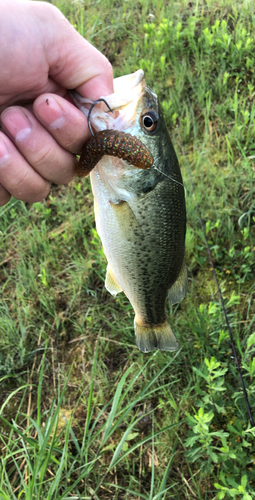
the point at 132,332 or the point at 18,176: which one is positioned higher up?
the point at 18,176

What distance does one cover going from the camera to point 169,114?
11.1 ft

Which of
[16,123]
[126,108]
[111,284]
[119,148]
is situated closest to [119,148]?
[119,148]

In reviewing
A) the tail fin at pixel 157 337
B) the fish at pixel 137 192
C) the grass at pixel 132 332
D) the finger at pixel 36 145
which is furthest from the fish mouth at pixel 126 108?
the grass at pixel 132 332

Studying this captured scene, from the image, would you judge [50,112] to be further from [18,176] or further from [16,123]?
[18,176]

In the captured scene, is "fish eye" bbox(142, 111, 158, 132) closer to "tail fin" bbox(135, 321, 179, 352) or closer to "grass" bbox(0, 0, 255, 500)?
"tail fin" bbox(135, 321, 179, 352)

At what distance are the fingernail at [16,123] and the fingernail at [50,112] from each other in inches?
3.4

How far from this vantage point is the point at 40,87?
172 cm

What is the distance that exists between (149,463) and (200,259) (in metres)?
1.45

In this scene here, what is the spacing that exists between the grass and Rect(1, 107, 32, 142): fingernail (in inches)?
47.0

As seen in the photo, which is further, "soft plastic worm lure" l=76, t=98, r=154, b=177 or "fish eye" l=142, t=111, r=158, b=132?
"fish eye" l=142, t=111, r=158, b=132

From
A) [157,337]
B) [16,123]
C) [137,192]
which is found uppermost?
[16,123]

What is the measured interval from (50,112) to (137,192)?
1.68 feet

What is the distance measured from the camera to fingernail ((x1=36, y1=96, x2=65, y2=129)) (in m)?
1.49

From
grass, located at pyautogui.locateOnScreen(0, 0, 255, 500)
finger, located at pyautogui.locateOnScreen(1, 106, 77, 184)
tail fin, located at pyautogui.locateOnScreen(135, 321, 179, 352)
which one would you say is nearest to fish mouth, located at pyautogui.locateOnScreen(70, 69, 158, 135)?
finger, located at pyautogui.locateOnScreen(1, 106, 77, 184)
